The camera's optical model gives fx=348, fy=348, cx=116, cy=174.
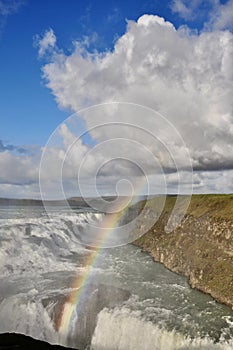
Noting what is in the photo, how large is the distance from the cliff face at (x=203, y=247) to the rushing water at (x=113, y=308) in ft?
5.32

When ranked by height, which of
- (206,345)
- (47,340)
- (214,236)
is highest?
(214,236)

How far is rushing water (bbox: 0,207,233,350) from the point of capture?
26766 mm

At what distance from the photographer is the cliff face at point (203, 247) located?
36594 millimetres

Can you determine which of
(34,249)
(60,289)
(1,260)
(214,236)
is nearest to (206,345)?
(60,289)

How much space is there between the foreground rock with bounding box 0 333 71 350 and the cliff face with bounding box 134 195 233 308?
16.7 metres

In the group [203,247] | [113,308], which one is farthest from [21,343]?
[203,247]

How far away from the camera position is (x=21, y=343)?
92.5 ft

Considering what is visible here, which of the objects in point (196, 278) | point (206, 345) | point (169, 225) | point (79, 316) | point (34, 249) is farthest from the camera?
point (169, 225)

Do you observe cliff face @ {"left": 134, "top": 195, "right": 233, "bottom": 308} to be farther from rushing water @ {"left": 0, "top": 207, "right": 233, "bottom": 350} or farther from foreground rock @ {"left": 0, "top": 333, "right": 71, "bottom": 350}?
foreground rock @ {"left": 0, "top": 333, "right": 71, "bottom": 350}

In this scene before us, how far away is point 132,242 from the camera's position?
7431cm

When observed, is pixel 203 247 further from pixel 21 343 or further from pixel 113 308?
pixel 21 343

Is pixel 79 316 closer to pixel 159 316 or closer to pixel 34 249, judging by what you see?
pixel 159 316

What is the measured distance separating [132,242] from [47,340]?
4649 cm

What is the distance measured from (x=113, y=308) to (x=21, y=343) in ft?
26.3
